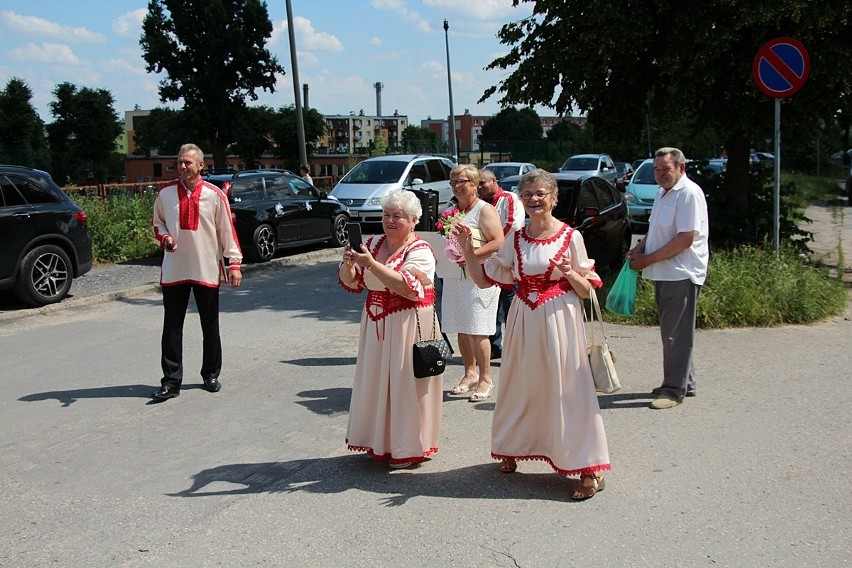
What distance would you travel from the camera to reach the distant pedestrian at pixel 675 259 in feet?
21.6

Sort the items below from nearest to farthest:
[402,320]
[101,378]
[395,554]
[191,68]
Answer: [395,554], [402,320], [101,378], [191,68]

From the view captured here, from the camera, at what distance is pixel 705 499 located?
193 inches

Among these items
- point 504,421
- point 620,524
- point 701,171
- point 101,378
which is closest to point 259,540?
point 504,421

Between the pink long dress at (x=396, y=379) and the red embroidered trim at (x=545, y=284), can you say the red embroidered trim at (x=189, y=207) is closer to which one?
the pink long dress at (x=396, y=379)

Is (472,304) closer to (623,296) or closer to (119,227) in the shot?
(623,296)

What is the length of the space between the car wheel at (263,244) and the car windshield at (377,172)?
18.4 ft

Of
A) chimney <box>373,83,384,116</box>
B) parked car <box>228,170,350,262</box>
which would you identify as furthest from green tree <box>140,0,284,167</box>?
chimney <box>373,83,384,116</box>

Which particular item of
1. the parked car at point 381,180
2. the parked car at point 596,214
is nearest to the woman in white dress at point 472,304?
the parked car at point 596,214

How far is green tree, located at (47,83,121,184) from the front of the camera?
70250 millimetres

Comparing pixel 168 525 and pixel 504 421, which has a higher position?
pixel 504 421

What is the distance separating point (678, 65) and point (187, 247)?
7.77 m

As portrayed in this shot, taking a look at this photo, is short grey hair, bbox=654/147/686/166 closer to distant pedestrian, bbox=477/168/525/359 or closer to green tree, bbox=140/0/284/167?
distant pedestrian, bbox=477/168/525/359

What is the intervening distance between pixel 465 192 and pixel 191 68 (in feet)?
198

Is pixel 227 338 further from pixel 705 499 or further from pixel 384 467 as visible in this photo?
pixel 705 499
